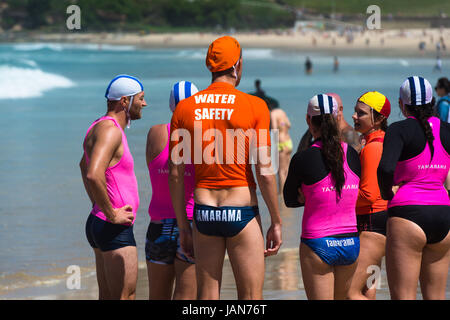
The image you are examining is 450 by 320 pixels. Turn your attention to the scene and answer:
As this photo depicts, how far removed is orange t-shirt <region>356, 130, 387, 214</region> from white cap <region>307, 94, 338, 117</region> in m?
0.60

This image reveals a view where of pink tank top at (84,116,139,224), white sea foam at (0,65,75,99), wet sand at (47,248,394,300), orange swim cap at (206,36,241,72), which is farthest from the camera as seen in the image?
white sea foam at (0,65,75,99)

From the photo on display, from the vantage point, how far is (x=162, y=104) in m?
29.2

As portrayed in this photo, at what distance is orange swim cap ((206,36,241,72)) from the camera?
4273 millimetres

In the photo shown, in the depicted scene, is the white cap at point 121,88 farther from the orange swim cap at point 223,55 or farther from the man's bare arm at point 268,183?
the man's bare arm at point 268,183

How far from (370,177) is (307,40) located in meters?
119

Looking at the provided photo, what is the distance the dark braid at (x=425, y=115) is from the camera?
14.6 ft

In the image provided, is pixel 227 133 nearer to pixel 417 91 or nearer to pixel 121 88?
pixel 121 88

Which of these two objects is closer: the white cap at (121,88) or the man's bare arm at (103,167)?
the man's bare arm at (103,167)

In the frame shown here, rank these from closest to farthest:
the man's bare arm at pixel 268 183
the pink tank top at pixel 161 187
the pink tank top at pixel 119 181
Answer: the man's bare arm at pixel 268 183, the pink tank top at pixel 119 181, the pink tank top at pixel 161 187

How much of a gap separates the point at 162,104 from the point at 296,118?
8.71 metres

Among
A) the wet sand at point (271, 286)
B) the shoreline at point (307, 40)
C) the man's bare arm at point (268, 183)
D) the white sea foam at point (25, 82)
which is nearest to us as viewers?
the man's bare arm at point (268, 183)

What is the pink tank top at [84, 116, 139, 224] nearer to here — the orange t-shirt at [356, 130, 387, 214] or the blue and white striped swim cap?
the blue and white striped swim cap

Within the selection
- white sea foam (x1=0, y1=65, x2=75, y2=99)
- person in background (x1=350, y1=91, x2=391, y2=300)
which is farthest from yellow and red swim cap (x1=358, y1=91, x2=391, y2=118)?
white sea foam (x1=0, y1=65, x2=75, y2=99)

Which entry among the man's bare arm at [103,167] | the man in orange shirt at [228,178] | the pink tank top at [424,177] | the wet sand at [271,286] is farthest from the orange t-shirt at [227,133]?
the wet sand at [271,286]
